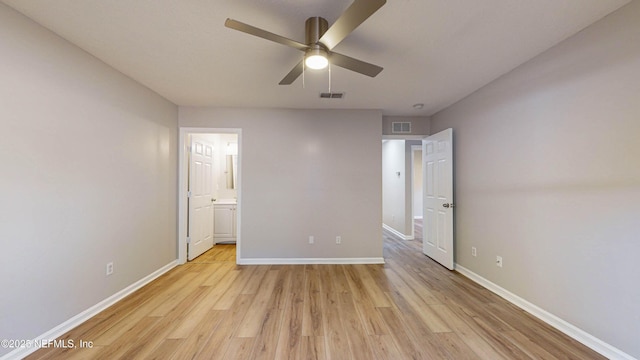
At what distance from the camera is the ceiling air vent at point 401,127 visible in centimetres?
403

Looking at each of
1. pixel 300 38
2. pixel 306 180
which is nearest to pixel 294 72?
pixel 300 38

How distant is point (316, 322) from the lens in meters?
2.09

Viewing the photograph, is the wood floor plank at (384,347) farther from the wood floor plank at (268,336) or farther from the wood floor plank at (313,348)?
the wood floor plank at (268,336)

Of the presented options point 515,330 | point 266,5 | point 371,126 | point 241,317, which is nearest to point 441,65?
point 371,126

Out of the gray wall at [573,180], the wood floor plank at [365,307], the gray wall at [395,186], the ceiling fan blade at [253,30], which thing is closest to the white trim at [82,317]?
the wood floor plank at [365,307]

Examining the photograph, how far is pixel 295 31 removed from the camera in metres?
1.82

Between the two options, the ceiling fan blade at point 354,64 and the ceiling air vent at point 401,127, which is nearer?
the ceiling fan blade at point 354,64

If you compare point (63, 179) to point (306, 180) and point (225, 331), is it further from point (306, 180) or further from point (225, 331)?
point (306, 180)

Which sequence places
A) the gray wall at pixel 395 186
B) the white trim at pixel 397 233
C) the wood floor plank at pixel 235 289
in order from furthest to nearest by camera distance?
the gray wall at pixel 395 186 < the white trim at pixel 397 233 < the wood floor plank at pixel 235 289

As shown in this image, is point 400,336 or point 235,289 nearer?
point 400,336

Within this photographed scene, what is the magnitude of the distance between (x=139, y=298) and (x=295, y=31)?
309 cm

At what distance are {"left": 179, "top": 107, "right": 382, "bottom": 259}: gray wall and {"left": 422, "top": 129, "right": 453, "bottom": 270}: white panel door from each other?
0.89 meters

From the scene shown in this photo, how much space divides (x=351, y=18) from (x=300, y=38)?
76cm

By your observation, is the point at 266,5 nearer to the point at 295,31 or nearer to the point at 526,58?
the point at 295,31
